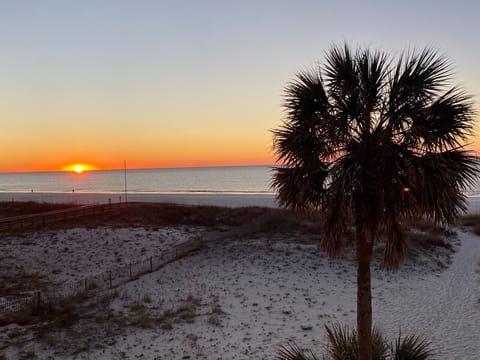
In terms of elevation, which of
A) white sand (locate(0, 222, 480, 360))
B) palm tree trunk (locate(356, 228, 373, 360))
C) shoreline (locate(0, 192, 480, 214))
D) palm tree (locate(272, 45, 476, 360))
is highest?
palm tree (locate(272, 45, 476, 360))

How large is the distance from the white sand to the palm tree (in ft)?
21.4

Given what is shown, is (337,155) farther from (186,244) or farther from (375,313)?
Result: (186,244)

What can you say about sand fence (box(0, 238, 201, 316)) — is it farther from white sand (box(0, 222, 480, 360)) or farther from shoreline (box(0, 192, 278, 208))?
shoreline (box(0, 192, 278, 208))

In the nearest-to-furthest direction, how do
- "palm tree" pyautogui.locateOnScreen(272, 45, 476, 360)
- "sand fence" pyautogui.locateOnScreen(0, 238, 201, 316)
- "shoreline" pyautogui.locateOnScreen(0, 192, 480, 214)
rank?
"palm tree" pyautogui.locateOnScreen(272, 45, 476, 360) < "sand fence" pyautogui.locateOnScreen(0, 238, 201, 316) < "shoreline" pyautogui.locateOnScreen(0, 192, 480, 214)

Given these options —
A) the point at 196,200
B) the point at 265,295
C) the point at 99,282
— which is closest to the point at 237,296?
the point at 265,295

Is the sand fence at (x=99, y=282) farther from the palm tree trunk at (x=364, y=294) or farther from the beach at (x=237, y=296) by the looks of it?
the palm tree trunk at (x=364, y=294)

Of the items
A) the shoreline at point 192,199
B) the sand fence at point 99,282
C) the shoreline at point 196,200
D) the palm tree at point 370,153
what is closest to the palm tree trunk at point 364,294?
the palm tree at point 370,153

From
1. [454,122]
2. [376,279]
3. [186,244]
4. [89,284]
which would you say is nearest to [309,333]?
[376,279]

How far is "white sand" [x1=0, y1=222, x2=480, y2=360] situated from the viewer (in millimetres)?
13430

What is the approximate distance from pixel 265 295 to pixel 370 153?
12.4 m

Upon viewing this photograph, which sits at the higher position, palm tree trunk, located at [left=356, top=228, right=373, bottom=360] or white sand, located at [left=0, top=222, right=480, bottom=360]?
palm tree trunk, located at [left=356, top=228, right=373, bottom=360]

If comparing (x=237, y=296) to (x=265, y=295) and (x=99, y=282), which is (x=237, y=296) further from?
(x=99, y=282)

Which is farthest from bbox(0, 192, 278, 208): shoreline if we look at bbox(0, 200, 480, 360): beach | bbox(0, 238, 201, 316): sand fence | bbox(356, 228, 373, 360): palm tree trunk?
bbox(356, 228, 373, 360): palm tree trunk

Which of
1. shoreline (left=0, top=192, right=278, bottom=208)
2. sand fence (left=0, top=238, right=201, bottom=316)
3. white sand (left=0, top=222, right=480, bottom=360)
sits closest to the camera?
white sand (left=0, top=222, right=480, bottom=360)
